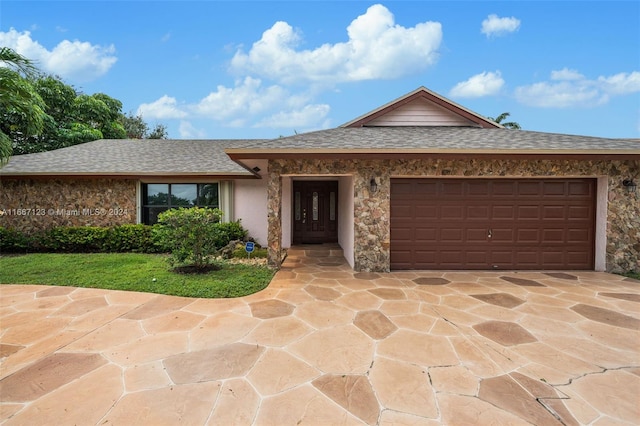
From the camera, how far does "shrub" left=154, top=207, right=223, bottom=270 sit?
6.39m

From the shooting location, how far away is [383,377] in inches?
108

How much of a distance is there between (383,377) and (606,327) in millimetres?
3605

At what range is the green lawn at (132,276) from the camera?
5359mm

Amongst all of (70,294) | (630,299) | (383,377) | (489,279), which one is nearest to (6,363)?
(70,294)

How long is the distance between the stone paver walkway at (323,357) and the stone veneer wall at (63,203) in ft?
15.9

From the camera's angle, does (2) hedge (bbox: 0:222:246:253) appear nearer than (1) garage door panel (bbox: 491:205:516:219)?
No

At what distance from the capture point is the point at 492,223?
6.96m

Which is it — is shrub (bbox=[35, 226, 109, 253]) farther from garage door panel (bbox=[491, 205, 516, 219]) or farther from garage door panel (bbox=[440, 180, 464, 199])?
garage door panel (bbox=[491, 205, 516, 219])

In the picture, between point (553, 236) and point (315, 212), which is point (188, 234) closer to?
point (315, 212)

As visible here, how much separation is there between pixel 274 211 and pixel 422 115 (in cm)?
669

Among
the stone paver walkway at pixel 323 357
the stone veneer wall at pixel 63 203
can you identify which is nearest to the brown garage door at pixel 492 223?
the stone paver walkway at pixel 323 357

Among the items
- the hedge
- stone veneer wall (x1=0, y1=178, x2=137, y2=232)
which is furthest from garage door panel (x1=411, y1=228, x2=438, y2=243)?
stone veneer wall (x1=0, y1=178, x2=137, y2=232)

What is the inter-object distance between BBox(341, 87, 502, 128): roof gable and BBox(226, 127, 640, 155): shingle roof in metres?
1.71

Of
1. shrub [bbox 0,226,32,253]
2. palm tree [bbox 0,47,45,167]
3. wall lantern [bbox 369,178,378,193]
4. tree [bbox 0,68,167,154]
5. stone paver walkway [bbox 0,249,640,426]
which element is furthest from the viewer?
tree [bbox 0,68,167,154]
